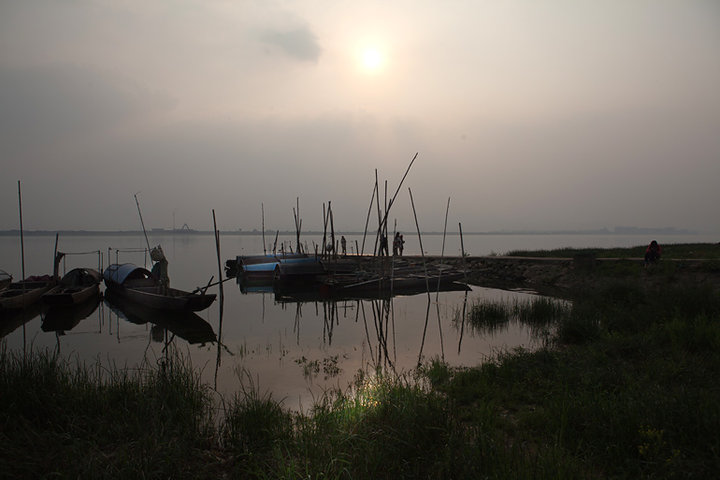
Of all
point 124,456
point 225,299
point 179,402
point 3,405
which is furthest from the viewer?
point 225,299

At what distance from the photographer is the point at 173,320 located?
1419 centimetres

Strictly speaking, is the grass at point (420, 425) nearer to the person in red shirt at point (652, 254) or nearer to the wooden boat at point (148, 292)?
the wooden boat at point (148, 292)

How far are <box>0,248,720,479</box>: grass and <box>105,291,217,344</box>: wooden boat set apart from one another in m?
6.25

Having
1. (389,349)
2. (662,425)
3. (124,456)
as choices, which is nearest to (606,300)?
(389,349)

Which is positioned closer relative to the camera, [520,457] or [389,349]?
[520,457]

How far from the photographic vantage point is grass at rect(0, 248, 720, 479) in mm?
3664

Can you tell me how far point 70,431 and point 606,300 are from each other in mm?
12724

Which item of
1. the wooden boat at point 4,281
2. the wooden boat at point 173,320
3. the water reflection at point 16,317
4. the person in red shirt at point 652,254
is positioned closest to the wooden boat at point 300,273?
the wooden boat at point 173,320

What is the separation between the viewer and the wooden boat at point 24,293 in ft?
47.5

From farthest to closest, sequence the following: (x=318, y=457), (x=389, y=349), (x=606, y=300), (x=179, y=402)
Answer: (x=606, y=300) → (x=389, y=349) → (x=179, y=402) → (x=318, y=457)

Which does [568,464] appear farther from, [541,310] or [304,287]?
[304,287]

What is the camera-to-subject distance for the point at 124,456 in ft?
12.4

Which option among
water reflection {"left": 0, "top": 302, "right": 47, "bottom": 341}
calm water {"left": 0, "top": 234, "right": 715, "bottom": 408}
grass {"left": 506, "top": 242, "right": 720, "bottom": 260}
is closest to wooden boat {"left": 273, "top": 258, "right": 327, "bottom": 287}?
calm water {"left": 0, "top": 234, "right": 715, "bottom": 408}

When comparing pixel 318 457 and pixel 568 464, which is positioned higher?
pixel 568 464
